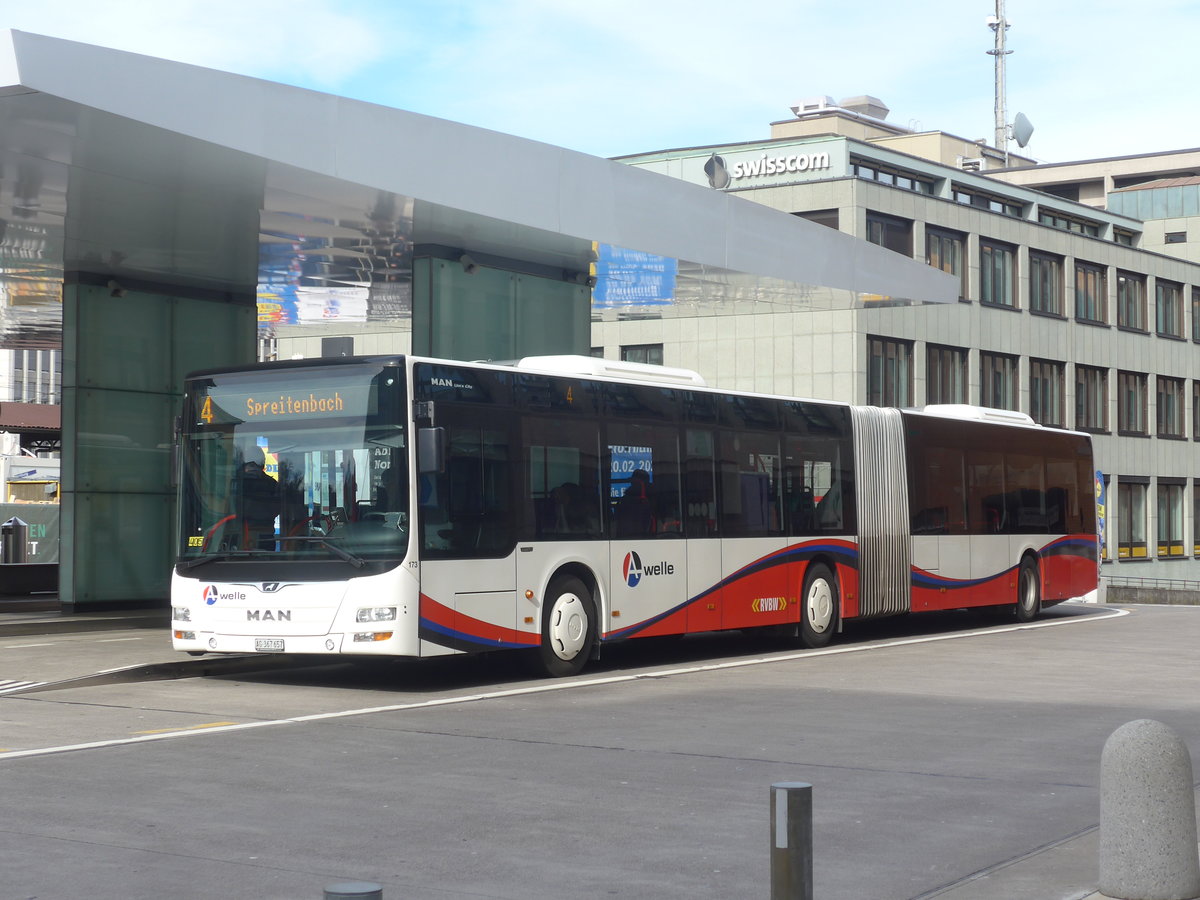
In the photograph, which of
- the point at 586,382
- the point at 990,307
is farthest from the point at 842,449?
the point at 990,307

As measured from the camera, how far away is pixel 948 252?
174 feet

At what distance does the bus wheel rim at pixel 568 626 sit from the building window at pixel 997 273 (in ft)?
133

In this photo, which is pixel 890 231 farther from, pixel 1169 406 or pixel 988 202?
pixel 1169 406

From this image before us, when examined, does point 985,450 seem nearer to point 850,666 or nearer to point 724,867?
point 850,666

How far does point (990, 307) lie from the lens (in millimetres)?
54656

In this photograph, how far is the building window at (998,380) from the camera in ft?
178

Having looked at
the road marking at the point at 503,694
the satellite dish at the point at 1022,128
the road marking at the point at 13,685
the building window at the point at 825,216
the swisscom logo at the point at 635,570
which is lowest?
the road marking at the point at 503,694

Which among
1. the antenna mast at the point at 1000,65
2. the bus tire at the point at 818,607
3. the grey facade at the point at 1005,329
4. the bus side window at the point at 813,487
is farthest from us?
the antenna mast at the point at 1000,65

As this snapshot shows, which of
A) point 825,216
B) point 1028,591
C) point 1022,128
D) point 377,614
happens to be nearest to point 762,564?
point 377,614

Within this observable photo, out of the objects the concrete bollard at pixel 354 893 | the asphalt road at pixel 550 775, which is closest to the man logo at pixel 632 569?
the asphalt road at pixel 550 775

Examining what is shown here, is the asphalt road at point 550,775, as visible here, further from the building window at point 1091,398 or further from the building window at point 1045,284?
the building window at point 1091,398

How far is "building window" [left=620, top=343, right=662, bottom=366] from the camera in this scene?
53.5 m

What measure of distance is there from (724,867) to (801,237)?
60.4 ft

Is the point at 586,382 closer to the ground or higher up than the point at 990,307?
closer to the ground
